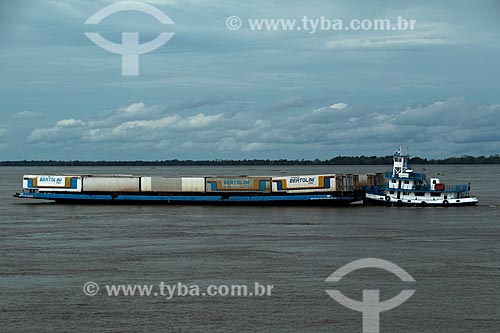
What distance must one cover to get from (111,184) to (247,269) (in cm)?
5799

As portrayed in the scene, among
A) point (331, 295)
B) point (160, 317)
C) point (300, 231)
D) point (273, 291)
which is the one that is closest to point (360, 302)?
point (331, 295)

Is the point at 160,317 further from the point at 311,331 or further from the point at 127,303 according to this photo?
the point at 311,331

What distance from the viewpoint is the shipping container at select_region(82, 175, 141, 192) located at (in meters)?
99.2

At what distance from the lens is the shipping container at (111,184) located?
9919cm

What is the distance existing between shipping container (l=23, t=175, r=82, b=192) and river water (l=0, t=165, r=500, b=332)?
20.8 meters

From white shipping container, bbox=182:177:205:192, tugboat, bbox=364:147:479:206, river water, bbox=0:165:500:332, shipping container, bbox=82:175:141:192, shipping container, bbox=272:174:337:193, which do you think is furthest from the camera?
shipping container, bbox=82:175:141:192

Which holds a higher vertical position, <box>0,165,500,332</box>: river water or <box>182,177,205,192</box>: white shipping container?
<box>182,177,205,192</box>: white shipping container

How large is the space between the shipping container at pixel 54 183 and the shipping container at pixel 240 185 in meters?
16.7

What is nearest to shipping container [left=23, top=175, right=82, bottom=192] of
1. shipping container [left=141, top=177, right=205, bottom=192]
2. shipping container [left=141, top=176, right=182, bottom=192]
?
shipping container [left=141, top=176, right=182, bottom=192]

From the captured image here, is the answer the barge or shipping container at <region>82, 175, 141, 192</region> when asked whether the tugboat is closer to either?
the barge

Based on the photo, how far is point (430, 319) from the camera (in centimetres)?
3225

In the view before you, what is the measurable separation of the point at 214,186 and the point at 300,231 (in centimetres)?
3307

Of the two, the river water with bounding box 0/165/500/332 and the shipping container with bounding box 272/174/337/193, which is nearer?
the river water with bounding box 0/165/500/332

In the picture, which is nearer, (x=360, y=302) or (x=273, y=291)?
(x=360, y=302)
